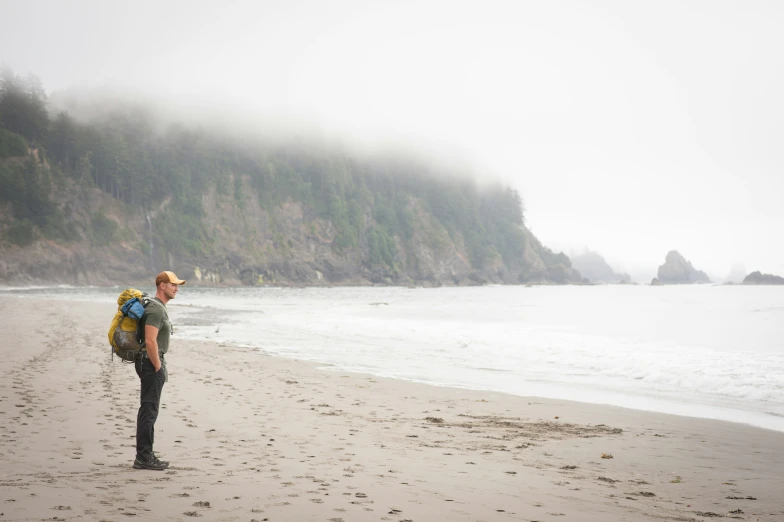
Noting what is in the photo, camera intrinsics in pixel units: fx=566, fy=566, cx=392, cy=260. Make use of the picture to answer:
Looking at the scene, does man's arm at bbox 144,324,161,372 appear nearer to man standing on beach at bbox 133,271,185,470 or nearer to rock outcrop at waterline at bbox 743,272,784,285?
man standing on beach at bbox 133,271,185,470

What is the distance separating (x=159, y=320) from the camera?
19.6ft

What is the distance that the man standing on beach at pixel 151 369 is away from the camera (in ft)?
19.3

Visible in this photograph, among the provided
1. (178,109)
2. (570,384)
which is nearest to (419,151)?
(178,109)

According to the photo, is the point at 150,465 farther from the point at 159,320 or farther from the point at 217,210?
the point at 217,210

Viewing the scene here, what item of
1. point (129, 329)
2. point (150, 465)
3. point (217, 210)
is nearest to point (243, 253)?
point (217, 210)

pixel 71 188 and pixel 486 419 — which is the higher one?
pixel 71 188

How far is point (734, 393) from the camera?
13234mm

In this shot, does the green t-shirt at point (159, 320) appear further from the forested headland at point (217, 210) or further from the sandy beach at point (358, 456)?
the forested headland at point (217, 210)

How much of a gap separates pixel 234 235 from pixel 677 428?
4499 inches

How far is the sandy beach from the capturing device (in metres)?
5.02

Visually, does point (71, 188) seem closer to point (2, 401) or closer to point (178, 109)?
point (178, 109)

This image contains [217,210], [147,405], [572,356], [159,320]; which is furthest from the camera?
[217,210]

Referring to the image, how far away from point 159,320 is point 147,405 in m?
0.95

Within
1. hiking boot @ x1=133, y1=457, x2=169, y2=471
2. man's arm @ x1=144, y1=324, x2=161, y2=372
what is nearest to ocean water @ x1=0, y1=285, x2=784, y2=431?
hiking boot @ x1=133, y1=457, x2=169, y2=471
